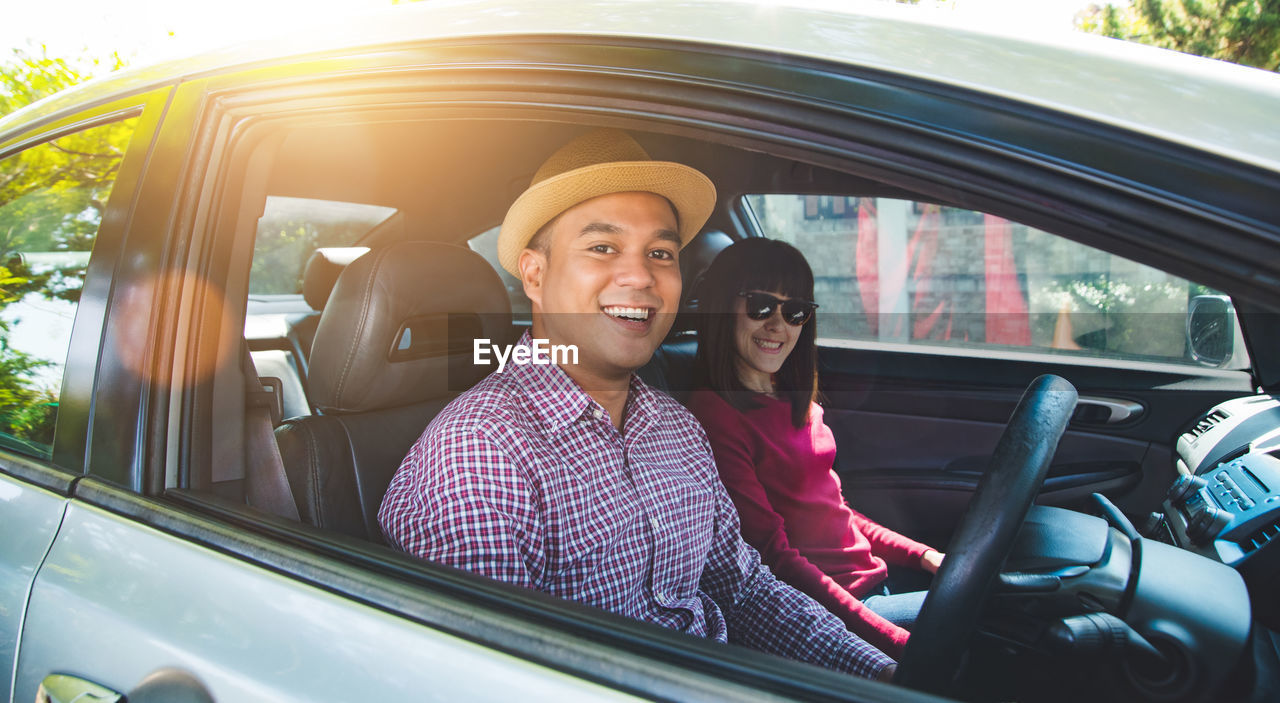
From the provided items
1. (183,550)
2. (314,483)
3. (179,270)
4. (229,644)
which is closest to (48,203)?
(179,270)

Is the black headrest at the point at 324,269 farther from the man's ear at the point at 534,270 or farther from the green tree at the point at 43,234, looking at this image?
the man's ear at the point at 534,270

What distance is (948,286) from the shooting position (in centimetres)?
313

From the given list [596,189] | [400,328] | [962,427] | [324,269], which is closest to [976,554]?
[596,189]

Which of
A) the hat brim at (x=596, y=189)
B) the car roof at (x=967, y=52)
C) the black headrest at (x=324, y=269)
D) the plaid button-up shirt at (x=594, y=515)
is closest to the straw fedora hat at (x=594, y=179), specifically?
Result: the hat brim at (x=596, y=189)

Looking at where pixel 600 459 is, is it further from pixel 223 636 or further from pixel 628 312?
pixel 223 636

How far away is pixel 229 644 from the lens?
85cm

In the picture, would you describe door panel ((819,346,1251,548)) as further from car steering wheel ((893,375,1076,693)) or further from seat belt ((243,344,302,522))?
seat belt ((243,344,302,522))

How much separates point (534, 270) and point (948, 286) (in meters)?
2.10

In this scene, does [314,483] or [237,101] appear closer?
[237,101]

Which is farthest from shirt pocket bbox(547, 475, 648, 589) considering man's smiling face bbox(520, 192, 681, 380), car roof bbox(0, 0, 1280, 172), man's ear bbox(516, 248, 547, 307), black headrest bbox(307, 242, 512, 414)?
car roof bbox(0, 0, 1280, 172)

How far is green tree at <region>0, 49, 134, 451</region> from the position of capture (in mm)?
1326

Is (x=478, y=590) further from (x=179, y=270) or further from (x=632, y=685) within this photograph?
(x=179, y=270)

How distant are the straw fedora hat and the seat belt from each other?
616 millimetres

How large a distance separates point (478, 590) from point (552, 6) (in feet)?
2.25
